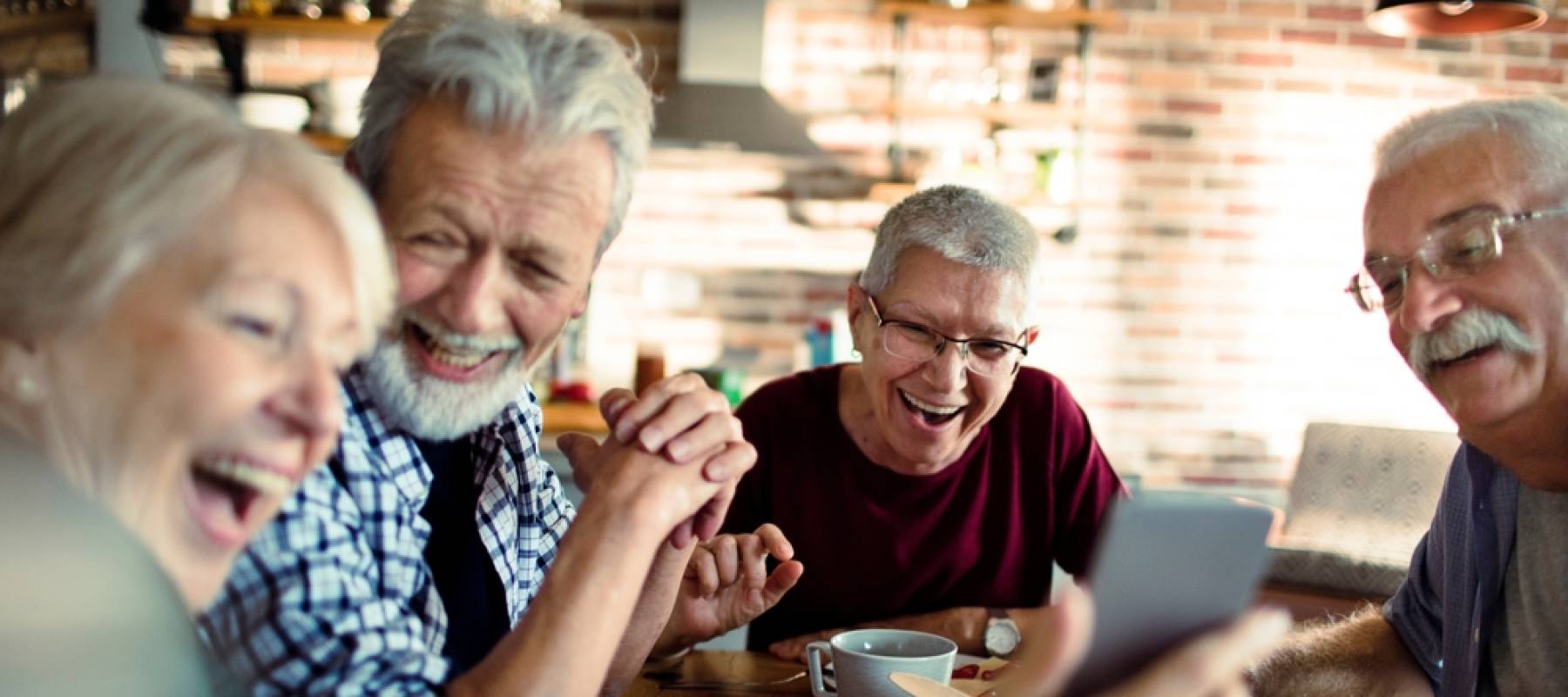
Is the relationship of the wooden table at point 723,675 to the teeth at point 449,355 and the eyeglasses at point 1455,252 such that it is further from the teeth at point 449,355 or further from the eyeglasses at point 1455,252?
the eyeglasses at point 1455,252

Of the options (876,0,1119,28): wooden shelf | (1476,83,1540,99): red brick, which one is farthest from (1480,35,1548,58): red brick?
(876,0,1119,28): wooden shelf

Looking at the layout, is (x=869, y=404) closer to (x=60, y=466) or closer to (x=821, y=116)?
(x=60, y=466)

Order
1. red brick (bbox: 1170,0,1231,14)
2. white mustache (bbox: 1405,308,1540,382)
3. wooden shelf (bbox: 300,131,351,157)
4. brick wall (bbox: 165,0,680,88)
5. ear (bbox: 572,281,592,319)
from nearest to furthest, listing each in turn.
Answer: ear (bbox: 572,281,592,319) → white mustache (bbox: 1405,308,1540,382) → wooden shelf (bbox: 300,131,351,157) → brick wall (bbox: 165,0,680,88) → red brick (bbox: 1170,0,1231,14)

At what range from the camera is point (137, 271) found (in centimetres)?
72

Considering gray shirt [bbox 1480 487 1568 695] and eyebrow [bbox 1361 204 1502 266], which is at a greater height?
eyebrow [bbox 1361 204 1502 266]

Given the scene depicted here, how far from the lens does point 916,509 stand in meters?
2.19

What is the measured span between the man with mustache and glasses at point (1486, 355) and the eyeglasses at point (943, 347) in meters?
0.53

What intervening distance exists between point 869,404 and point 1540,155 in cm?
107

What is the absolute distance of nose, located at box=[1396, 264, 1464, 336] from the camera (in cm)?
150

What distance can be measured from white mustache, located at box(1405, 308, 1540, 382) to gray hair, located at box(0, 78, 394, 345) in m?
1.24

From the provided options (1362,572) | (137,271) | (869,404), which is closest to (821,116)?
(1362,572)

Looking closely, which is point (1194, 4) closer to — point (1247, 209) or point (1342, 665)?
point (1247, 209)

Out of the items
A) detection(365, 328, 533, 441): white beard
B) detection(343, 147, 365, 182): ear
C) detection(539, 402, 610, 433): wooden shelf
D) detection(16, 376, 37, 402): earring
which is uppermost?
detection(343, 147, 365, 182): ear

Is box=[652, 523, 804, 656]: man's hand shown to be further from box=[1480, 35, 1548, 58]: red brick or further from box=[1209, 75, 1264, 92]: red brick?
box=[1480, 35, 1548, 58]: red brick
